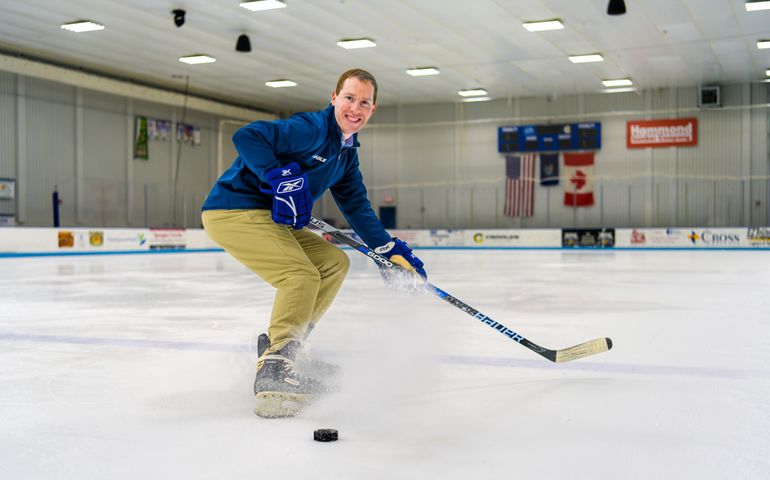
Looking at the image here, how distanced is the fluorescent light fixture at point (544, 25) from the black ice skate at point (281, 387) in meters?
14.6

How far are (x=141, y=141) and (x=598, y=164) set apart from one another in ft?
47.8

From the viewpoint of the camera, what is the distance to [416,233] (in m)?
25.5

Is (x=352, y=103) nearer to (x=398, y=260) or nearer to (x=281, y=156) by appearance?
(x=281, y=156)

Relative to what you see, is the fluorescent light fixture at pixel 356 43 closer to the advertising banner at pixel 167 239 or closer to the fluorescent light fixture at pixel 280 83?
the fluorescent light fixture at pixel 280 83

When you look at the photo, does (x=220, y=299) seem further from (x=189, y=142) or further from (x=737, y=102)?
(x=737, y=102)

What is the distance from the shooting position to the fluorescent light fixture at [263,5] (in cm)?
1438

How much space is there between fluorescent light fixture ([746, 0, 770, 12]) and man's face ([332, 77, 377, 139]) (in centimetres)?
1394

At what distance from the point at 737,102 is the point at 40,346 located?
23.2 m

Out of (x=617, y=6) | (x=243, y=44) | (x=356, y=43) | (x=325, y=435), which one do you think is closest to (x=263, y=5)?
(x=243, y=44)

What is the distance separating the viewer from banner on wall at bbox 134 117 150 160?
75.4 feet

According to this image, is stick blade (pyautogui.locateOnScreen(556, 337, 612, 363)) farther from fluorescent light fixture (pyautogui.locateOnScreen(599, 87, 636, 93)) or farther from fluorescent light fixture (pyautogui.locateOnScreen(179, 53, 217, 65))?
fluorescent light fixture (pyautogui.locateOnScreen(599, 87, 636, 93))

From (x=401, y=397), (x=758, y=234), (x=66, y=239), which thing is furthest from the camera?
(x=758, y=234)

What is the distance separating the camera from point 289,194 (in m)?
2.65

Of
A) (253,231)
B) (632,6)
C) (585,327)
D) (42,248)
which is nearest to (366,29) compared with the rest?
(632,6)
